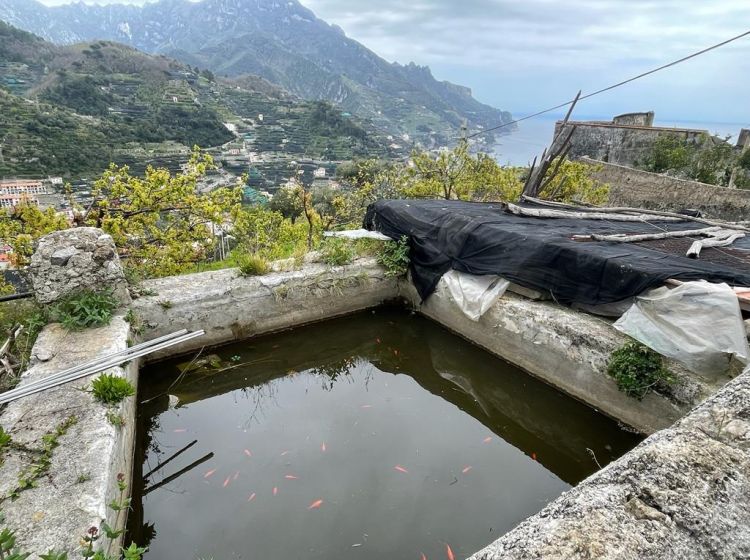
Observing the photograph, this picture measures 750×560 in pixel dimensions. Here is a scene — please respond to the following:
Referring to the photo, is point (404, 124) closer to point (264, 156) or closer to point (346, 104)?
point (346, 104)

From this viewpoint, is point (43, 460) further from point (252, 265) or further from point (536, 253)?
point (536, 253)

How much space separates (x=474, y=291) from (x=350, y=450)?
280 cm

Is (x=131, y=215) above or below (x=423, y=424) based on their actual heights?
above

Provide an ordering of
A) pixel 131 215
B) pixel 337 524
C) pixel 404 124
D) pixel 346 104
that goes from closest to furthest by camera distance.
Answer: pixel 337 524
pixel 131 215
pixel 404 124
pixel 346 104

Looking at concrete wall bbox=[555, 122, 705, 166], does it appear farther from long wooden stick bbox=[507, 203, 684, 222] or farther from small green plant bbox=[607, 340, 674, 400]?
small green plant bbox=[607, 340, 674, 400]

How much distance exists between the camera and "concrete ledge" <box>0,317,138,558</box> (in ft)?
7.19

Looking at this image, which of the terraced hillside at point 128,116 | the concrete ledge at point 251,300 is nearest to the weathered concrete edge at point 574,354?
the concrete ledge at point 251,300

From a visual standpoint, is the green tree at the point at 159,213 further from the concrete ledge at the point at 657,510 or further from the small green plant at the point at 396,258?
the concrete ledge at the point at 657,510

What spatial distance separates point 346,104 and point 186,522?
5508 inches

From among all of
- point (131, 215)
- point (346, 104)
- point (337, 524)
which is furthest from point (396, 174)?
point (346, 104)

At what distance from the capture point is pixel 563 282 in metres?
5.01

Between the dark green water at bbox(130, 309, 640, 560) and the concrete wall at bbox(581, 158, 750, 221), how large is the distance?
10217 millimetres

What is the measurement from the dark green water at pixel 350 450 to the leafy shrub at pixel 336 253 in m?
1.24

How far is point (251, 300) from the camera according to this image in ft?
18.8
